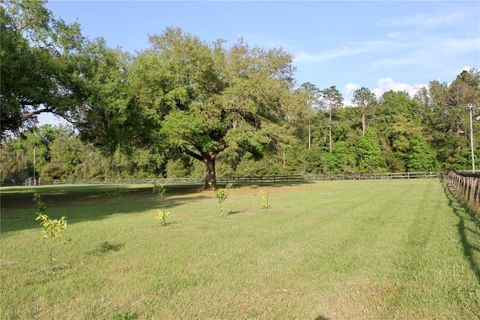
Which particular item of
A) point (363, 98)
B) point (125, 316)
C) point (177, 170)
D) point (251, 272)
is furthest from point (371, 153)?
point (125, 316)

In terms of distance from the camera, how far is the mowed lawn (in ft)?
16.5

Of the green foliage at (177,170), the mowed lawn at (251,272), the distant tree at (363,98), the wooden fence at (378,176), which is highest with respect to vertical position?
the distant tree at (363,98)

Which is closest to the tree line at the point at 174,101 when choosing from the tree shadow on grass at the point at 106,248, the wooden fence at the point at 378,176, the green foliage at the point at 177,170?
the wooden fence at the point at 378,176

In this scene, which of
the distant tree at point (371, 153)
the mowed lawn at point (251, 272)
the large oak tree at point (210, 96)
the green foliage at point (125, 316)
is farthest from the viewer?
the distant tree at point (371, 153)

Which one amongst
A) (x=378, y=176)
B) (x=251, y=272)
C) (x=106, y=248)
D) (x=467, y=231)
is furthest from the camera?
(x=378, y=176)

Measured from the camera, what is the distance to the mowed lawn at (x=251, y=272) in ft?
16.5

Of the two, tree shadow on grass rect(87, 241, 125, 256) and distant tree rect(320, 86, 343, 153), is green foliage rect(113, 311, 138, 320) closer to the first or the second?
tree shadow on grass rect(87, 241, 125, 256)

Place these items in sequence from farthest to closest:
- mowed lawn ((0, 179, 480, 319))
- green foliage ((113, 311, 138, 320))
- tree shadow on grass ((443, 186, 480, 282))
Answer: tree shadow on grass ((443, 186, 480, 282)) → mowed lawn ((0, 179, 480, 319)) → green foliage ((113, 311, 138, 320))

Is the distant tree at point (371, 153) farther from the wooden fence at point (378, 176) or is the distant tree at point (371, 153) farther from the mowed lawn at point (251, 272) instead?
the mowed lawn at point (251, 272)

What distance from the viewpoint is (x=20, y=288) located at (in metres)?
5.91

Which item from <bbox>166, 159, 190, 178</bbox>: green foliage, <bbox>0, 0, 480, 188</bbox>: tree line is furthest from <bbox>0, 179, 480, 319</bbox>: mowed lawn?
<bbox>166, 159, 190, 178</bbox>: green foliage

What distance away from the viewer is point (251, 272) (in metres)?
6.71

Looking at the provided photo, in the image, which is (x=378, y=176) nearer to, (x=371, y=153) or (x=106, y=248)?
(x=371, y=153)

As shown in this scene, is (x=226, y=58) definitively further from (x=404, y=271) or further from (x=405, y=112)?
(x=405, y=112)
